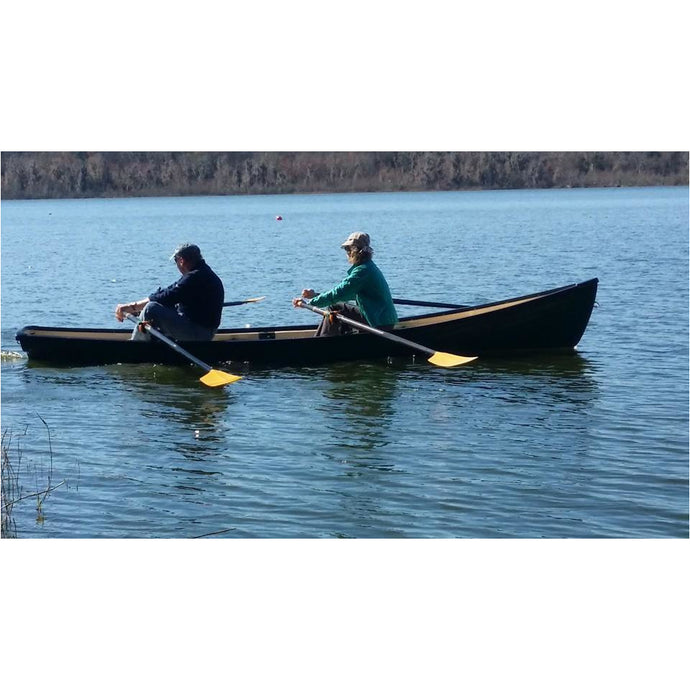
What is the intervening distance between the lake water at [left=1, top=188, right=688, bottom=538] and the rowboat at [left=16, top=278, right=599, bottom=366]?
0.54 ft

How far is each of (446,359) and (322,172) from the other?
18.2 meters

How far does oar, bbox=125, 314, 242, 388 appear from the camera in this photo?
10.2m

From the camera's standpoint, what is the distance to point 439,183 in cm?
2786

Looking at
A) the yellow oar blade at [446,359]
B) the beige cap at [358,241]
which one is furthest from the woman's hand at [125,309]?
the yellow oar blade at [446,359]

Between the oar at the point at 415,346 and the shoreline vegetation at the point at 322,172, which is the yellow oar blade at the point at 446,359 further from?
the shoreline vegetation at the point at 322,172

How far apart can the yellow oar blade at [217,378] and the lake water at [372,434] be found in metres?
0.19

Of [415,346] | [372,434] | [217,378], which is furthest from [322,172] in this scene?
[372,434]

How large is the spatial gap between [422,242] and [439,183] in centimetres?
239

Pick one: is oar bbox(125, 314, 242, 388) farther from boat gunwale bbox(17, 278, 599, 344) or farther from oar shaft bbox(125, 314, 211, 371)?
boat gunwale bbox(17, 278, 599, 344)

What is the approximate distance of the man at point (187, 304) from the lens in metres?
10.9

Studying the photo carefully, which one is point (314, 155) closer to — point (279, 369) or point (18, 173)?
point (18, 173)

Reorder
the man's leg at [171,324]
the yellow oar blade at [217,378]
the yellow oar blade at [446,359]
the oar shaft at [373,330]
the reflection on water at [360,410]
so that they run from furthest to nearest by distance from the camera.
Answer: the man's leg at [171,324] → the oar shaft at [373,330] → the yellow oar blade at [446,359] → the yellow oar blade at [217,378] → the reflection on water at [360,410]

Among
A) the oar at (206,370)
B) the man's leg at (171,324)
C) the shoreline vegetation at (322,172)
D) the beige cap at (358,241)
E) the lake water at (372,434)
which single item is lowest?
the lake water at (372,434)

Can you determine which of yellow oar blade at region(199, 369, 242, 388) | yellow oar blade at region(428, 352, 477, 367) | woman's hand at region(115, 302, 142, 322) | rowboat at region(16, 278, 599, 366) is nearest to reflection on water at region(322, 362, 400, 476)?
rowboat at region(16, 278, 599, 366)
